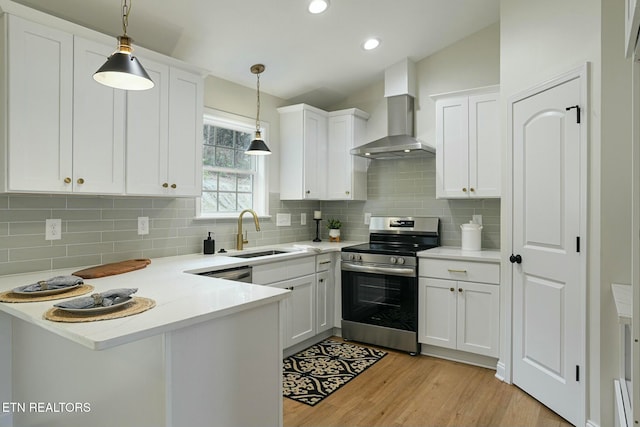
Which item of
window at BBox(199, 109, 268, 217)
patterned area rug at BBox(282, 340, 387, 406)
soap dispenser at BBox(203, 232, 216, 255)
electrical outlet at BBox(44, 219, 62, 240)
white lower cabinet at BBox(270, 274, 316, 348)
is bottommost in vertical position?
A: patterned area rug at BBox(282, 340, 387, 406)

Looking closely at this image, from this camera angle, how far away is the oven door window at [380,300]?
137 inches

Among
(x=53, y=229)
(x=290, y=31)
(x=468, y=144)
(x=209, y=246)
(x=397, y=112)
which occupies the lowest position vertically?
(x=209, y=246)

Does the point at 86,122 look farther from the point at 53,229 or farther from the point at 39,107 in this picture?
the point at 53,229

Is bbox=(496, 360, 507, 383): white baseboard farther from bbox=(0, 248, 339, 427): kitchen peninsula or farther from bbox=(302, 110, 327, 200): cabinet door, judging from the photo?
bbox=(302, 110, 327, 200): cabinet door

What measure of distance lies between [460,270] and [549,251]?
0.83 m

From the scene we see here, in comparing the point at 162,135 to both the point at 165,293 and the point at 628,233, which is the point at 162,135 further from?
the point at 628,233

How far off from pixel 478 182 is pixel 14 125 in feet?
10.9

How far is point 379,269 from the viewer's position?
3.59 metres

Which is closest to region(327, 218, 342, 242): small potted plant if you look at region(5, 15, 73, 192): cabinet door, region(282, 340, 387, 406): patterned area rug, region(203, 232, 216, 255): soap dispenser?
region(282, 340, 387, 406): patterned area rug

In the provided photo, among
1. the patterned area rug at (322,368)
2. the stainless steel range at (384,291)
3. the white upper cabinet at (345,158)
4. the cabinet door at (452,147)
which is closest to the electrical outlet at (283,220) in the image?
the white upper cabinet at (345,158)

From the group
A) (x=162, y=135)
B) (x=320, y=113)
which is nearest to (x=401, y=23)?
(x=320, y=113)

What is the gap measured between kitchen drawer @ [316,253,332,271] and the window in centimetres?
81

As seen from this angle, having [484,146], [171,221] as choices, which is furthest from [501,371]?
[171,221]

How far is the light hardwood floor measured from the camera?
2.38 m
